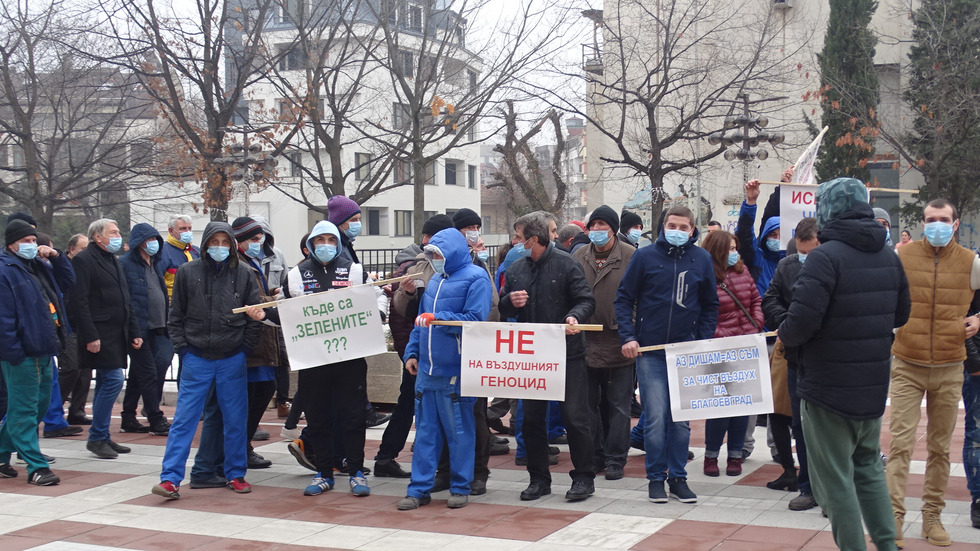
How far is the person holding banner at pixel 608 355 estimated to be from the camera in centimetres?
770

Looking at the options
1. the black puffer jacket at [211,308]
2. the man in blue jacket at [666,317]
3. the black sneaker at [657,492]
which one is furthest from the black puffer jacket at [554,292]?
the black puffer jacket at [211,308]

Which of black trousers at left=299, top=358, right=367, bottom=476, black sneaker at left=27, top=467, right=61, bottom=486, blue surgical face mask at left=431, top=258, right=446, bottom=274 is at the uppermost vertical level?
blue surgical face mask at left=431, top=258, right=446, bottom=274

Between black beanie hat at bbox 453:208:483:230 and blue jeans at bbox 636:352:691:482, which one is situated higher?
black beanie hat at bbox 453:208:483:230

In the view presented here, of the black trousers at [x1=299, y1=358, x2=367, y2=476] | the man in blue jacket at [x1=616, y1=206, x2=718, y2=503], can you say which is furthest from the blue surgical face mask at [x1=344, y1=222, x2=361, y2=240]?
the man in blue jacket at [x1=616, y1=206, x2=718, y2=503]

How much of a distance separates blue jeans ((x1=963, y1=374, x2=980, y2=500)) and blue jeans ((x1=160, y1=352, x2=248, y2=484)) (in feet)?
17.0

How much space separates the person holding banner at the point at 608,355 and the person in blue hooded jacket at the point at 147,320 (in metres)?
4.75

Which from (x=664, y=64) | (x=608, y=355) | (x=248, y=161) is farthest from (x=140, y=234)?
(x=664, y=64)

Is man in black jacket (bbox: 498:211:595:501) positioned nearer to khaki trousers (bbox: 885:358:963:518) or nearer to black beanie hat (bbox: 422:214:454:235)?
black beanie hat (bbox: 422:214:454:235)

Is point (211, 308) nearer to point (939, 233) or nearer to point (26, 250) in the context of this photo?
point (26, 250)

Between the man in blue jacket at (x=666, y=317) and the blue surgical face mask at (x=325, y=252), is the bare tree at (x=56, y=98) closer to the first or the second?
the blue surgical face mask at (x=325, y=252)

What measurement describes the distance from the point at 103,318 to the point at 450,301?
4.29 meters

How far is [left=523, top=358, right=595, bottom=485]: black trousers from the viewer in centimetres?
701

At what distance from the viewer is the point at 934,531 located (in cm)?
573

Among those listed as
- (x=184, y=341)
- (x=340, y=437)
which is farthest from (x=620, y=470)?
(x=184, y=341)
